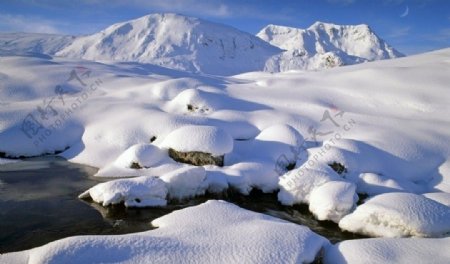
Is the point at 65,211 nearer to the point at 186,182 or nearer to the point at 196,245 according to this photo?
the point at 186,182

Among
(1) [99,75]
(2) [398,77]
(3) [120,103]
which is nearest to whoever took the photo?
(3) [120,103]

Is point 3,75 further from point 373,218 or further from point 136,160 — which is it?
point 373,218

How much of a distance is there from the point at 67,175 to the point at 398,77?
23.2m

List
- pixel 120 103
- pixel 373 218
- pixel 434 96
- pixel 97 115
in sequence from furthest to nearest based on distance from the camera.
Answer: pixel 434 96 < pixel 120 103 < pixel 97 115 < pixel 373 218

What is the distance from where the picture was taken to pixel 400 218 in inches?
411

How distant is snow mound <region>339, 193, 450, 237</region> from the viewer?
1027cm

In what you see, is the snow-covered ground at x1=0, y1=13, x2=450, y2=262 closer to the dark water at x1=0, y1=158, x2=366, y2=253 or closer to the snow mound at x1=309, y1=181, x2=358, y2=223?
the snow mound at x1=309, y1=181, x2=358, y2=223

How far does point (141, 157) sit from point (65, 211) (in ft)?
15.0

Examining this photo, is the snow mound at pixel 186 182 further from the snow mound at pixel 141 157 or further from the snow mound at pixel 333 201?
the snow mound at pixel 333 201

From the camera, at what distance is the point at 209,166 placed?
1549 cm

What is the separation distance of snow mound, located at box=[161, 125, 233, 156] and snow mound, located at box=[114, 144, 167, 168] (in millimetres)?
578

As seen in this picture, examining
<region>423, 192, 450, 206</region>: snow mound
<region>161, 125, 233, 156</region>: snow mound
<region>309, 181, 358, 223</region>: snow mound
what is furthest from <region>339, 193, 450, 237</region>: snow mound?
<region>161, 125, 233, 156</region>: snow mound

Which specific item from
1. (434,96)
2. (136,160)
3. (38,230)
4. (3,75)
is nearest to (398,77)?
(434,96)

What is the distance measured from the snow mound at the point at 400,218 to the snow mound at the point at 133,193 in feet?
19.4
